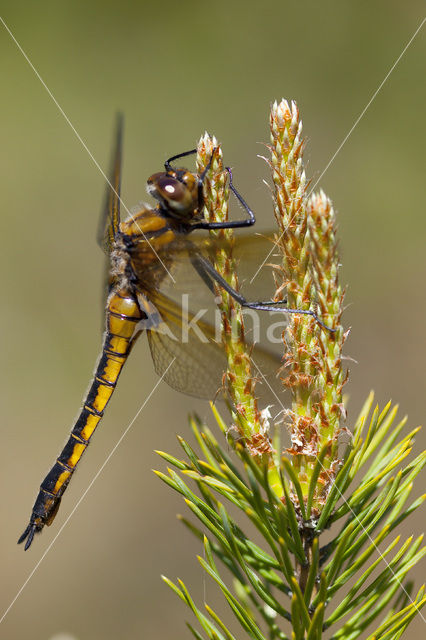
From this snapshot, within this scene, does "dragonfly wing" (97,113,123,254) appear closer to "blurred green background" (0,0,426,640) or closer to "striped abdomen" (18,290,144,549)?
"striped abdomen" (18,290,144,549)

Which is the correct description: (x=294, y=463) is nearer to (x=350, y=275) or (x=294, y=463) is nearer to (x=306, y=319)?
(x=306, y=319)

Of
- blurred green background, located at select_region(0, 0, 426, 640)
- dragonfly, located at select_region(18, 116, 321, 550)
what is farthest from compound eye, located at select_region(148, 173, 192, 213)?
blurred green background, located at select_region(0, 0, 426, 640)

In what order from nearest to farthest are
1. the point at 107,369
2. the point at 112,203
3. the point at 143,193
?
the point at 107,369 → the point at 112,203 → the point at 143,193

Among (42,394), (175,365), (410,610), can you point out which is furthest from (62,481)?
(42,394)

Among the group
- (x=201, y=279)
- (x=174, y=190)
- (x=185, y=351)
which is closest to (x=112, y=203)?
(x=174, y=190)

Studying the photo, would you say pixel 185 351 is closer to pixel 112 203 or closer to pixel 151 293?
pixel 151 293

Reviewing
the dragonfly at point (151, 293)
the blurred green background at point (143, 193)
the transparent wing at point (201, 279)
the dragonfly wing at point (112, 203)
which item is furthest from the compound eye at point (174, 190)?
the blurred green background at point (143, 193)
